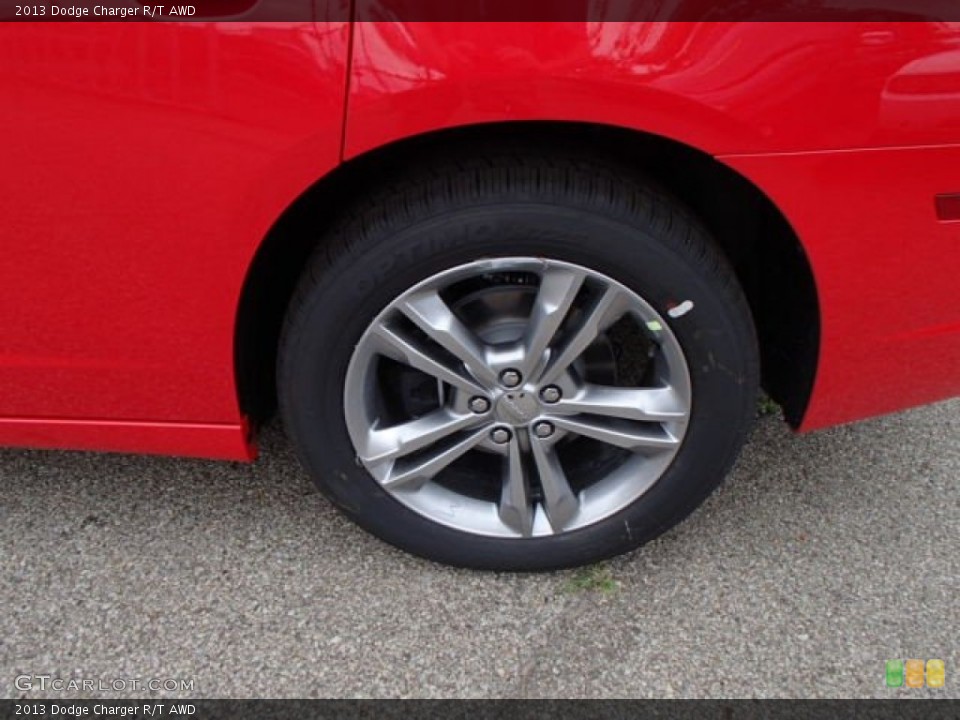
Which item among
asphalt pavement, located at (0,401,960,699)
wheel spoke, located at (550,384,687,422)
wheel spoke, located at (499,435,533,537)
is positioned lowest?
asphalt pavement, located at (0,401,960,699)

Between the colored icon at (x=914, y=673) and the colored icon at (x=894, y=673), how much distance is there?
0.05 ft

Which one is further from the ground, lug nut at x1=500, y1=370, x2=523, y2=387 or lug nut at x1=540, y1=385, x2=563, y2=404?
lug nut at x1=500, y1=370, x2=523, y2=387

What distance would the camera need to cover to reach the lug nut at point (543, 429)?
2.05 m

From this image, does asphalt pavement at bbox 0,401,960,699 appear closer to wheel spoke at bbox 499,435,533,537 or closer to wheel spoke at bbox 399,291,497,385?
wheel spoke at bbox 499,435,533,537

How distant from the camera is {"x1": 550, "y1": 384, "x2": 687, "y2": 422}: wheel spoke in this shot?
2006 millimetres

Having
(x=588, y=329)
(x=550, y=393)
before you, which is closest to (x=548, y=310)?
(x=588, y=329)

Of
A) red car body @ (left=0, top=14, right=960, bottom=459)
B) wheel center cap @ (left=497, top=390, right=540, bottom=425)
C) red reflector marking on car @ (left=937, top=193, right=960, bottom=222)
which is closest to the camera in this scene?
red car body @ (left=0, top=14, right=960, bottom=459)

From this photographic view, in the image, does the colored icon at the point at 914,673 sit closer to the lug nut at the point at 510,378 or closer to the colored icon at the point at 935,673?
the colored icon at the point at 935,673

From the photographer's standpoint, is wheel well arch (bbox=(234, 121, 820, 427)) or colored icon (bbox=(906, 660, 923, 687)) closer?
wheel well arch (bbox=(234, 121, 820, 427))

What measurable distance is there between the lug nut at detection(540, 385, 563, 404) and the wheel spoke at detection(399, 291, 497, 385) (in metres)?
0.12

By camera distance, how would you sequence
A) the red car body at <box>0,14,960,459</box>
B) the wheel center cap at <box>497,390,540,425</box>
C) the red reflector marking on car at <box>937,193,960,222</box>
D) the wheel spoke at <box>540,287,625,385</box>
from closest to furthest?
the red car body at <box>0,14,960,459</box>
the red reflector marking on car at <box>937,193,960,222</box>
the wheel spoke at <box>540,287,625,385</box>
the wheel center cap at <box>497,390,540,425</box>

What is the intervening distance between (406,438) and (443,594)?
406mm

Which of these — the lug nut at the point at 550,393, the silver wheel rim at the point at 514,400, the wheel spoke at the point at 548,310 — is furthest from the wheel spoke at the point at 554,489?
the wheel spoke at the point at 548,310

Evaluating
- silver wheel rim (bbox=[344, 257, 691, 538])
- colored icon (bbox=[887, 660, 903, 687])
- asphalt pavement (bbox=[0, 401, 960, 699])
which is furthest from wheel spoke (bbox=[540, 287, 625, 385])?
colored icon (bbox=[887, 660, 903, 687])
